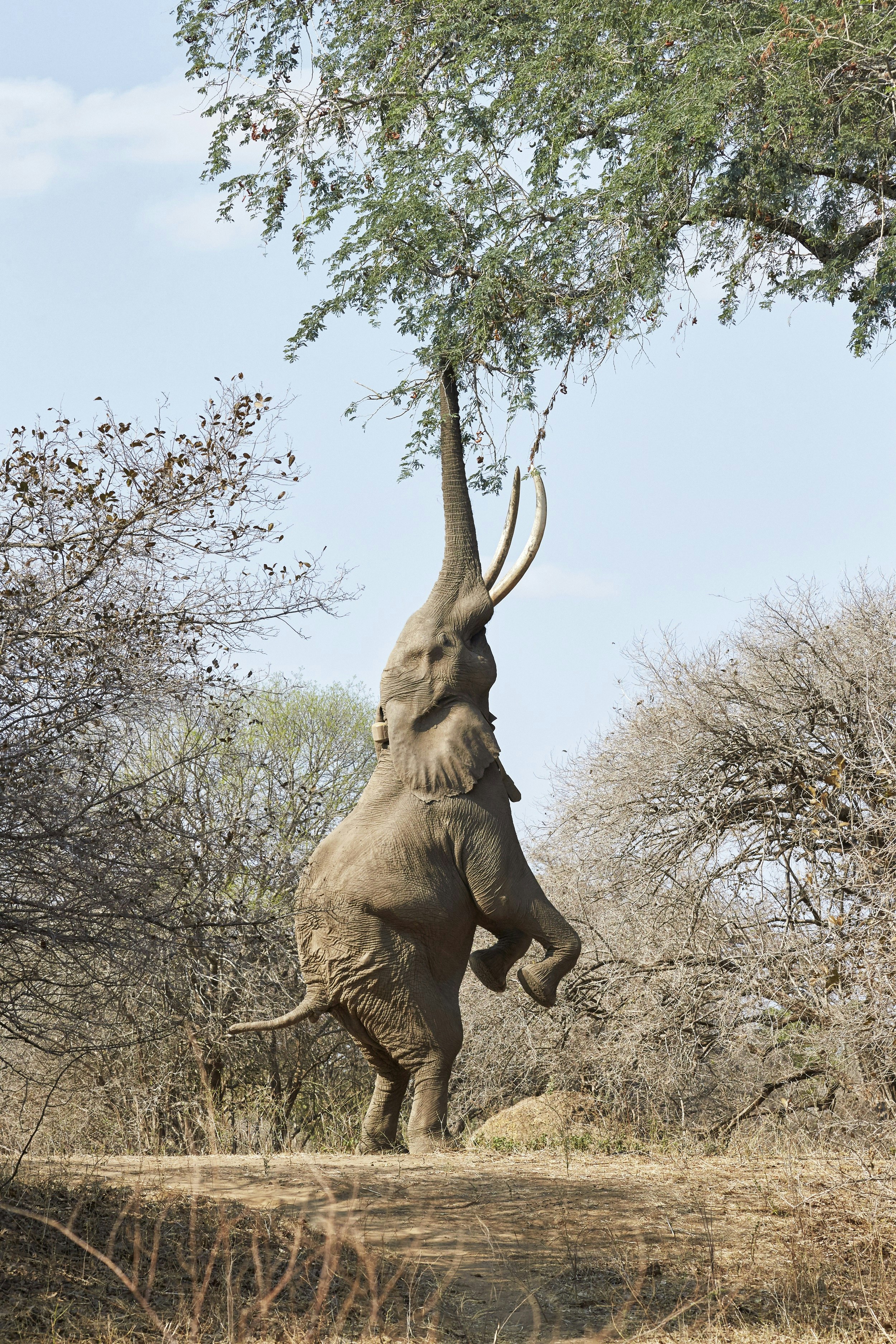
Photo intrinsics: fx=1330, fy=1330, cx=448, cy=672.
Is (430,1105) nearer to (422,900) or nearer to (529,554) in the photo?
(422,900)

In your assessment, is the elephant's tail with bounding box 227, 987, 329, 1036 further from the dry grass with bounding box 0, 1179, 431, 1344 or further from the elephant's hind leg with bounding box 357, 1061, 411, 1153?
the dry grass with bounding box 0, 1179, 431, 1344

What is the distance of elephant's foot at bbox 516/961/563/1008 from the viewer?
8484 millimetres

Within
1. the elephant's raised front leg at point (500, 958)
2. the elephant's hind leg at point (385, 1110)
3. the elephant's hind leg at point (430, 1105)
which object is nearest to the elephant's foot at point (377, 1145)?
the elephant's hind leg at point (385, 1110)

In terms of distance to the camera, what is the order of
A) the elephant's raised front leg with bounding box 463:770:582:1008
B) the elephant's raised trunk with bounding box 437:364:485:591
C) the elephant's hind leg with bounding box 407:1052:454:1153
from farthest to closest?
1. the elephant's raised trunk with bounding box 437:364:485:591
2. the elephant's raised front leg with bounding box 463:770:582:1008
3. the elephant's hind leg with bounding box 407:1052:454:1153

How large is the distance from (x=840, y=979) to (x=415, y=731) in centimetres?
318

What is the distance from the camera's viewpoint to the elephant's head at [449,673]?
28.6ft

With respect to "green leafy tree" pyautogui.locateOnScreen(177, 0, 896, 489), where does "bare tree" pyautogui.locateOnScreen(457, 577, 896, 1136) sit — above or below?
below

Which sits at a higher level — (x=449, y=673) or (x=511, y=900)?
(x=449, y=673)

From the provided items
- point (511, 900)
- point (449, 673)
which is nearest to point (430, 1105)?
point (511, 900)

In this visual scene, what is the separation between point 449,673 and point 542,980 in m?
2.10

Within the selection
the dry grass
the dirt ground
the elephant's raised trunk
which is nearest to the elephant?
the elephant's raised trunk

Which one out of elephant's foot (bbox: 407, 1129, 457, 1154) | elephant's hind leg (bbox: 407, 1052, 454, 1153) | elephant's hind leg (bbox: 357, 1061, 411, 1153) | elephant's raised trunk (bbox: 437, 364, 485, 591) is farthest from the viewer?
elephant's raised trunk (bbox: 437, 364, 485, 591)

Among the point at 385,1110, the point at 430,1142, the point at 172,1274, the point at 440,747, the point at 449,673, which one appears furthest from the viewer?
the point at 449,673

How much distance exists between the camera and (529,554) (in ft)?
32.4
